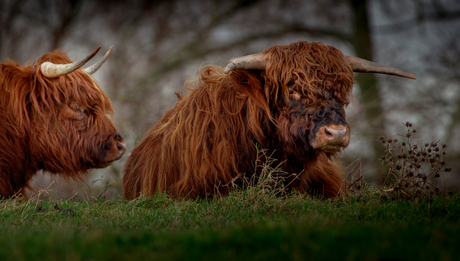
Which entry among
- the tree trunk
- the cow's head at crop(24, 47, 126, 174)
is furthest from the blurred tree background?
the cow's head at crop(24, 47, 126, 174)

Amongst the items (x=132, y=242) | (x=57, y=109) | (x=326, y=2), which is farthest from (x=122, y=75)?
(x=132, y=242)

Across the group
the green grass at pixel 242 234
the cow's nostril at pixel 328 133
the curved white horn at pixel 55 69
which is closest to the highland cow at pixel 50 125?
the curved white horn at pixel 55 69

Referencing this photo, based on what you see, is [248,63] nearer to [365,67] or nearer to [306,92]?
[306,92]

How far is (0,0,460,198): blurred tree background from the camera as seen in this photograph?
10.9 m

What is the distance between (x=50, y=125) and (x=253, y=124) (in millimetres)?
2005

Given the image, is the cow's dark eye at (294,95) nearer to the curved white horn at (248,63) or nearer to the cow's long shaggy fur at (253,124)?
the cow's long shaggy fur at (253,124)

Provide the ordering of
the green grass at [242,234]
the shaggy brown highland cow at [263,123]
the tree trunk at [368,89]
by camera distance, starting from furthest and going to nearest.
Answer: the tree trunk at [368,89] < the shaggy brown highland cow at [263,123] < the green grass at [242,234]

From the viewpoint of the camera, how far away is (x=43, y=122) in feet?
16.4

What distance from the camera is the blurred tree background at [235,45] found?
10.9 meters

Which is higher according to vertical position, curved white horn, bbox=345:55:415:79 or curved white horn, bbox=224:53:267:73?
curved white horn, bbox=224:53:267:73

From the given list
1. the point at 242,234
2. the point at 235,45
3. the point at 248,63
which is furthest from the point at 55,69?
the point at 235,45

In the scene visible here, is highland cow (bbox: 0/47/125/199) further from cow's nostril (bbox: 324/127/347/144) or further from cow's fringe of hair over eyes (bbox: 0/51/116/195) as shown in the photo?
cow's nostril (bbox: 324/127/347/144)

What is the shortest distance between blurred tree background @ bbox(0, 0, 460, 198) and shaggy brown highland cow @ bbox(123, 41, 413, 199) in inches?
161

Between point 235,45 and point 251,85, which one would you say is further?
point 235,45
